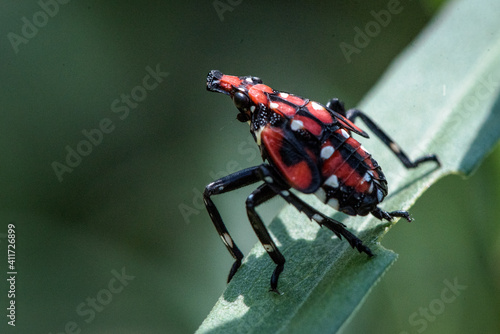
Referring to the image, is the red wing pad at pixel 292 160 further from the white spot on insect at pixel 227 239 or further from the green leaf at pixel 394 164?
the white spot on insect at pixel 227 239

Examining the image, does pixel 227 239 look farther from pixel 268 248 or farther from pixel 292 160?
pixel 292 160

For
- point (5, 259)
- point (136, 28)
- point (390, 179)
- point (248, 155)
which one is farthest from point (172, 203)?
point (390, 179)

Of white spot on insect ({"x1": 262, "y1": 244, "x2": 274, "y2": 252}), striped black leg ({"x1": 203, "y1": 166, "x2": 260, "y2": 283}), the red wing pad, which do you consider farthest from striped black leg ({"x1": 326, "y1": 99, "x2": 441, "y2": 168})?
white spot on insect ({"x1": 262, "y1": 244, "x2": 274, "y2": 252})

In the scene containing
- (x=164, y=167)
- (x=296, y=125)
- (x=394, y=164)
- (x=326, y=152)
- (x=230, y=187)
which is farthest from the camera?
(x=164, y=167)

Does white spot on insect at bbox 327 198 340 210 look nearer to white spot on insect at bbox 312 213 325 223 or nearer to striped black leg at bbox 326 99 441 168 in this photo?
white spot on insect at bbox 312 213 325 223

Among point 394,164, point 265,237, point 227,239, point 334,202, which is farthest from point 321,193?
point 394,164

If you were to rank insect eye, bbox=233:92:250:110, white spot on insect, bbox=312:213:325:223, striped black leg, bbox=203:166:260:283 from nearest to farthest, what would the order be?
white spot on insect, bbox=312:213:325:223 < striped black leg, bbox=203:166:260:283 < insect eye, bbox=233:92:250:110
